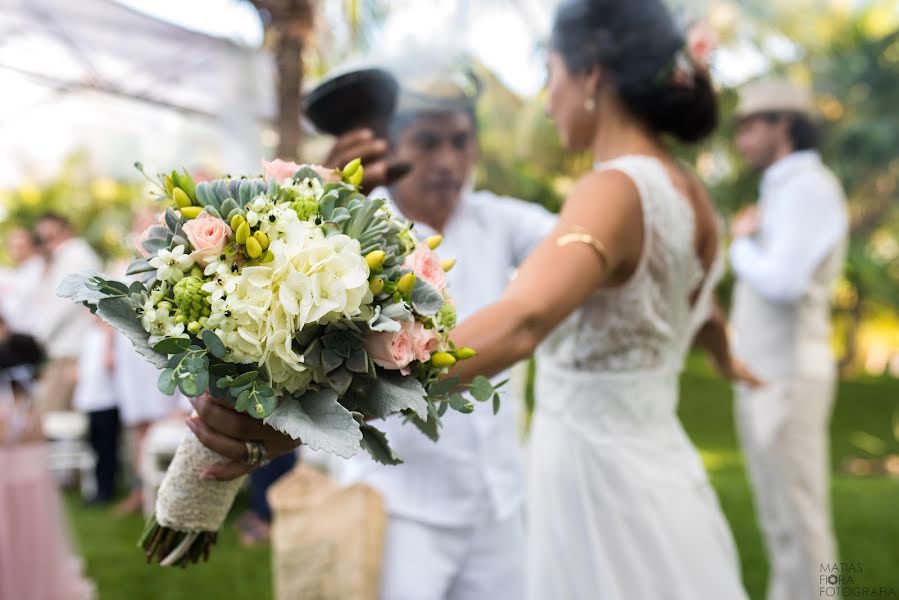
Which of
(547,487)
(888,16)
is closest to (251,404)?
(547,487)

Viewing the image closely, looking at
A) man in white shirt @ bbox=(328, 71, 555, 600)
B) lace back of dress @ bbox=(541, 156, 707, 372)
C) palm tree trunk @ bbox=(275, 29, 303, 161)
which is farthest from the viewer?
palm tree trunk @ bbox=(275, 29, 303, 161)

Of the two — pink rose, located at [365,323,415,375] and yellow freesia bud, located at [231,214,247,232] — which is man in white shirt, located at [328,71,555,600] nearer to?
pink rose, located at [365,323,415,375]

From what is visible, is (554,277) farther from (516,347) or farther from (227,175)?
(227,175)

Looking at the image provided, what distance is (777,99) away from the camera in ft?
14.4

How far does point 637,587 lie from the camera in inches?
77.5

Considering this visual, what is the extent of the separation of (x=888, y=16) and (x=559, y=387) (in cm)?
1698

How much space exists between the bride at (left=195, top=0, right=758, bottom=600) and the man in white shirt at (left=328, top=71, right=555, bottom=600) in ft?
0.93

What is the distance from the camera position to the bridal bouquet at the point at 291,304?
1.15 m

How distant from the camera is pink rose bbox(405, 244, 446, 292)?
1.30m

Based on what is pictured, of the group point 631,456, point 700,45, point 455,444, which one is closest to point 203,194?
point 631,456

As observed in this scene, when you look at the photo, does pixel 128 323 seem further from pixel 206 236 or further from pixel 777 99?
pixel 777 99

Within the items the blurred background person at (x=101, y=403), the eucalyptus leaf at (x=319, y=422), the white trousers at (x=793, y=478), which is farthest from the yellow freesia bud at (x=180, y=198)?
the blurred background person at (x=101, y=403)

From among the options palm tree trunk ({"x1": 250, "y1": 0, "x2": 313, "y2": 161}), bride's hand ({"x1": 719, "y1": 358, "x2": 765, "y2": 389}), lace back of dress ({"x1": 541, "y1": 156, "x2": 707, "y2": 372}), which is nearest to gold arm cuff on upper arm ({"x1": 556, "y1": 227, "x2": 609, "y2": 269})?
lace back of dress ({"x1": 541, "y1": 156, "x2": 707, "y2": 372})

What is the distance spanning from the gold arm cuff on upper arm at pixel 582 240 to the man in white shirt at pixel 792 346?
8.83 feet
